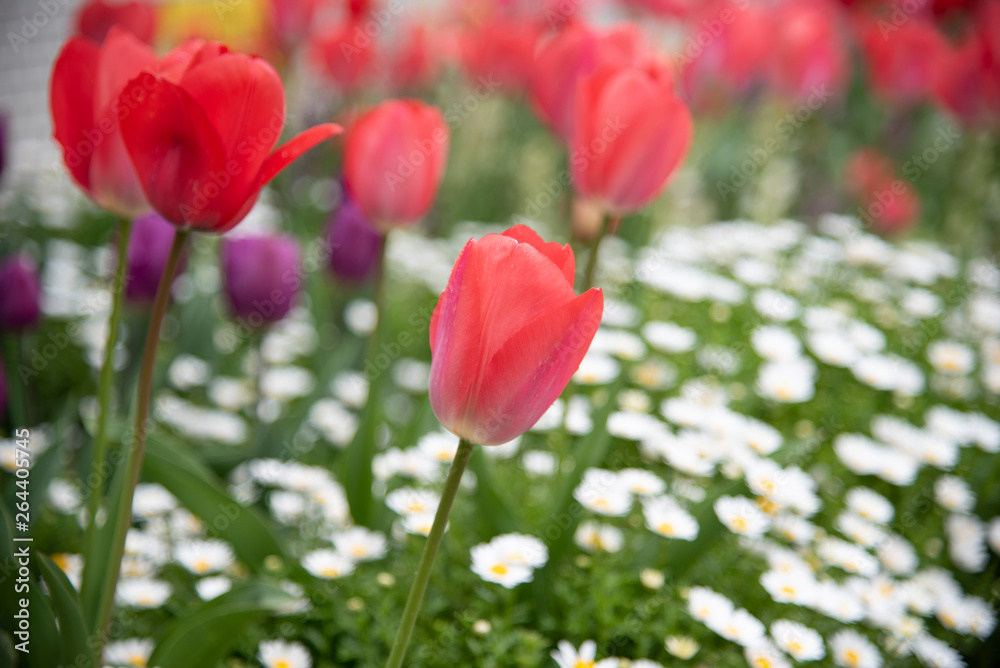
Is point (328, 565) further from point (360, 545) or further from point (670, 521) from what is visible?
point (670, 521)

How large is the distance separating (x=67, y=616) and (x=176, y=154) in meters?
0.48

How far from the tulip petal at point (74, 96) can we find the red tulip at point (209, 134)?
0.41 ft

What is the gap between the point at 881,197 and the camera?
279cm

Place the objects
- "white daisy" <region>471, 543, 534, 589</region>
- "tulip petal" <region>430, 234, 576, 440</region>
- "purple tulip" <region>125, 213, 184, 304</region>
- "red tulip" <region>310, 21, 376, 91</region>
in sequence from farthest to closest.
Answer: "red tulip" <region>310, 21, 376, 91</region> → "purple tulip" <region>125, 213, 184, 304</region> → "white daisy" <region>471, 543, 534, 589</region> → "tulip petal" <region>430, 234, 576, 440</region>

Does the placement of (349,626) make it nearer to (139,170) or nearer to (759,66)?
(139,170)

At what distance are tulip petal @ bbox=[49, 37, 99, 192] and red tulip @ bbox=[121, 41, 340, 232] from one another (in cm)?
12

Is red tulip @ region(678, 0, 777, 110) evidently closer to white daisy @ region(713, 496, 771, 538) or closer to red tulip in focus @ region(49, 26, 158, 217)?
white daisy @ region(713, 496, 771, 538)

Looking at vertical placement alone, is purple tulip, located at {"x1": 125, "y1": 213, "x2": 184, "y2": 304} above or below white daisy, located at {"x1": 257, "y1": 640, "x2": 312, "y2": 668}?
above

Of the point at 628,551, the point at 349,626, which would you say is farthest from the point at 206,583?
the point at 628,551

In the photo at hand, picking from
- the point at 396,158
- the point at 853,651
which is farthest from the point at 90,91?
the point at 853,651

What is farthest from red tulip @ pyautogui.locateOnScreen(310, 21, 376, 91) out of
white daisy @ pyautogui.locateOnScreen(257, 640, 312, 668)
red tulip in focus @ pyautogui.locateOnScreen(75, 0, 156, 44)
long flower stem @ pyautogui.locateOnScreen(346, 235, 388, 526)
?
white daisy @ pyautogui.locateOnScreen(257, 640, 312, 668)

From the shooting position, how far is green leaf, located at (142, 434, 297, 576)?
3.30 feet

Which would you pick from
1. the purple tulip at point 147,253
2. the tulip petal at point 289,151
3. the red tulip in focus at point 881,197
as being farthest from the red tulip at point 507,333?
the red tulip in focus at point 881,197

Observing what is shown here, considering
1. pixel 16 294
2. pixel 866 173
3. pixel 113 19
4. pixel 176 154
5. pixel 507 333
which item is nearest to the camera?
pixel 507 333
